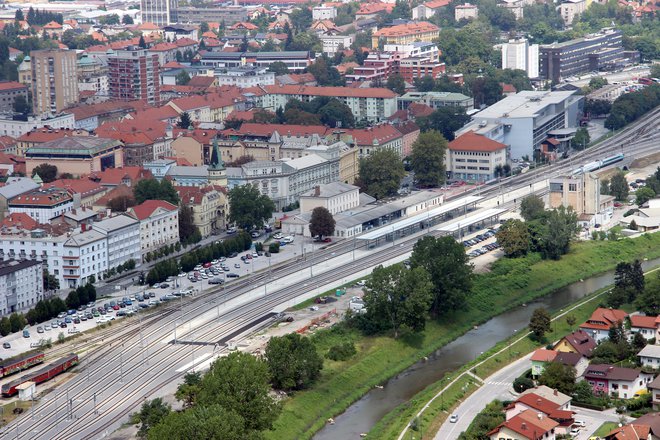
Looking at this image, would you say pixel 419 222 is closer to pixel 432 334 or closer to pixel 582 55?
pixel 432 334

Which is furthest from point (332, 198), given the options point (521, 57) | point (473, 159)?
point (521, 57)

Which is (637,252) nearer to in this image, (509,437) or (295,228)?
(295,228)

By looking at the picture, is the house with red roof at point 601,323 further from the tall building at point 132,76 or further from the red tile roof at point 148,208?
the tall building at point 132,76

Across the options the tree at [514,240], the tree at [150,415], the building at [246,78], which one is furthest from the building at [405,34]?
the tree at [150,415]

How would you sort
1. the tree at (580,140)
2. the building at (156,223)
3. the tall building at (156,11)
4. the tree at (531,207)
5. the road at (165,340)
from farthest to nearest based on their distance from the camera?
the tall building at (156,11) → the tree at (580,140) → the tree at (531,207) → the building at (156,223) → the road at (165,340)

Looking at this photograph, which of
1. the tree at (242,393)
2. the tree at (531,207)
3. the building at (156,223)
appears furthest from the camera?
the tree at (531,207)

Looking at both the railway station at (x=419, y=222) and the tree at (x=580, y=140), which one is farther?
the tree at (x=580, y=140)

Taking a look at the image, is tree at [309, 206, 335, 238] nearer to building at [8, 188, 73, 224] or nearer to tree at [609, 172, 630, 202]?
building at [8, 188, 73, 224]
